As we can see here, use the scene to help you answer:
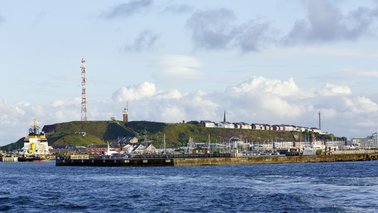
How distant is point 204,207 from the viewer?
68062mm

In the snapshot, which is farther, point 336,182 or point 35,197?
point 336,182

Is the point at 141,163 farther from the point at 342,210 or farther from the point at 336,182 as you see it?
the point at 342,210

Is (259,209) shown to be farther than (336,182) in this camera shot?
No

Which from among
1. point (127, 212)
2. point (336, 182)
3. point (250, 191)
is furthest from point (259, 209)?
point (336, 182)

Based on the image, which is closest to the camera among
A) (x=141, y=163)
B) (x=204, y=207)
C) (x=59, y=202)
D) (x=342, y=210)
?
(x=342, y=210)

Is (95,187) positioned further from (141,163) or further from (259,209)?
(141,163)

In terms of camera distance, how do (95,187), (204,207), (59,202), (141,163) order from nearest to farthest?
(204,207) < (59,202) < (95,187) < (141,163)

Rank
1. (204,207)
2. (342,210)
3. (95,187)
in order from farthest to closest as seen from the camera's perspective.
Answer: (95,187) < (204,207) < (342,210)

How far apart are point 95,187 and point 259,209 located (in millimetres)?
39261

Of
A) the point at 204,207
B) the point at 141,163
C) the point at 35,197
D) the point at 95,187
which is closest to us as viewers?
the point at 204,207

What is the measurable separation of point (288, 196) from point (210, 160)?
118 meters

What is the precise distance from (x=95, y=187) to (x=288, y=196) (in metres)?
32.4

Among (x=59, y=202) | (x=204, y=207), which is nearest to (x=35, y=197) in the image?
(x=59, y=202)

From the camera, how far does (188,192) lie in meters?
86.8
